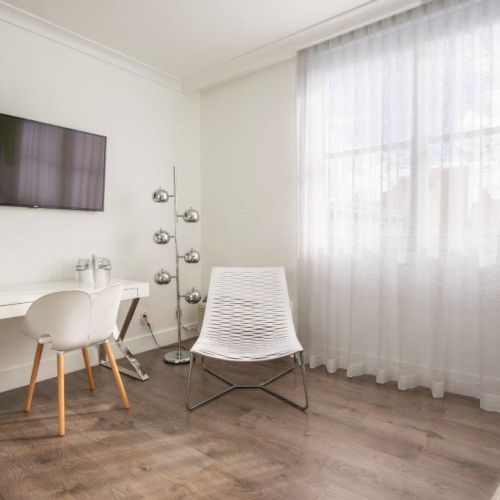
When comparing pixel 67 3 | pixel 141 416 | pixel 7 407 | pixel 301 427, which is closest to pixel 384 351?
pixel 301 427

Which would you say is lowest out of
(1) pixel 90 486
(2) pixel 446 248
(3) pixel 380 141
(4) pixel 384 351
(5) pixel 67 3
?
(1) pixel 90 486

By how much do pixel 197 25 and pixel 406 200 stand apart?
2.06 metres

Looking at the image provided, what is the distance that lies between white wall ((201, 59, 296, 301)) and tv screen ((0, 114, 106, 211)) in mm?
1206

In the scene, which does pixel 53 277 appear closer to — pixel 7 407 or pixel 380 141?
pixel 7 407

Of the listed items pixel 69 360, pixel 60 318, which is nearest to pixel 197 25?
pixel 60 318

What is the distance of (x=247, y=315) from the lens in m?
2.89

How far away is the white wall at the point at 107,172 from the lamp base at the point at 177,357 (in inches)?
14.2

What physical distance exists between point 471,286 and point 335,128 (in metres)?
1.52

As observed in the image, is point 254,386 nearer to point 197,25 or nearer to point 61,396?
point 61,396

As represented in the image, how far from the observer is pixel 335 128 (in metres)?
3.03

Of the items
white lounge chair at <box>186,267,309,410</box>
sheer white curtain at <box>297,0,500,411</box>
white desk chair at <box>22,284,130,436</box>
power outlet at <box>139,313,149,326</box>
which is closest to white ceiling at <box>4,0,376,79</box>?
sheer white curtain at <box>297,0,500,411</box>

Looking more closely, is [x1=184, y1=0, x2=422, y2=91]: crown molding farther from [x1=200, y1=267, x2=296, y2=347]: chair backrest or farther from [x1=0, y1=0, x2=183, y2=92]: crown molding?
[x1=200, y1=267, x2=296, y2=347]: chair backrest

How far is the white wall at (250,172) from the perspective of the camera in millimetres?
3473

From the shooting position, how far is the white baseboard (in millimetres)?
2760
